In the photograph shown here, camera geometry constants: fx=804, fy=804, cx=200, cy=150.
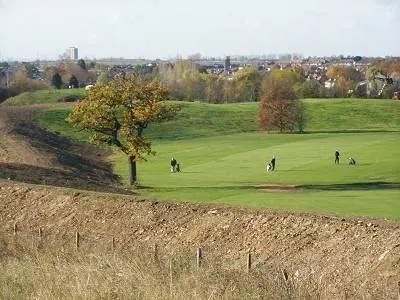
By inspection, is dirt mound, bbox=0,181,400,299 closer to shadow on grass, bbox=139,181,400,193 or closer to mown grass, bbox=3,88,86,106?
shadow on grass, bbox=139,181,400,193

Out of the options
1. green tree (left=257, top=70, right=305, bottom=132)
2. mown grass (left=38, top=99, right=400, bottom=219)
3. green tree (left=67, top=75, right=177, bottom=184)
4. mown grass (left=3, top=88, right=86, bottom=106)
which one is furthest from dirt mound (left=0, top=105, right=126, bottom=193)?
mown grass (left=3, top=88, right=86, bottom=106)

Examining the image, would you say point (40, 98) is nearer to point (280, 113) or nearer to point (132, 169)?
point (280, 113)

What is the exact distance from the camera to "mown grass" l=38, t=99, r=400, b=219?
42.2 metres

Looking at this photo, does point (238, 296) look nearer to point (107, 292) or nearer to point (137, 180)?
point (107, 292)

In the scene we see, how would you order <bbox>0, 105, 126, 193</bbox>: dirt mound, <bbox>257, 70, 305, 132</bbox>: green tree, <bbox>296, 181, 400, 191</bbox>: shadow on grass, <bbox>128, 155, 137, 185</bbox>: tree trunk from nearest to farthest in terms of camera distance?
<bbox>0, 105, 126, 193</bbox>: dirt mound
<bbox>296, 181, 400, 191</bbox>: shadow on grass
<bbox>128, 155, 137, 185</bbox>: tree trunk
<bbox>257, 70, 305, 132</bbox>: green tree

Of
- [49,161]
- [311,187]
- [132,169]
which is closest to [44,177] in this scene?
[132,169]

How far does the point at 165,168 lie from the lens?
63906mm

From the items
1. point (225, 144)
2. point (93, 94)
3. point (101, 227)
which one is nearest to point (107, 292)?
point (101, 227)

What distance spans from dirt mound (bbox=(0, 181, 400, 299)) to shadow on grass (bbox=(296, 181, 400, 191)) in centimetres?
2135

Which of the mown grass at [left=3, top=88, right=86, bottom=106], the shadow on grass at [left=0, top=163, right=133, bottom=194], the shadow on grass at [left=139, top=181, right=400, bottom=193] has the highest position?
the shadow on grass at [left=0, top=163, right=133, bottom=194]

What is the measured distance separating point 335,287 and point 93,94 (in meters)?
36.6

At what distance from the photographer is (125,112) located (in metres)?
54.5

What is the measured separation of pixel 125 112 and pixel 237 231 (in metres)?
31.1

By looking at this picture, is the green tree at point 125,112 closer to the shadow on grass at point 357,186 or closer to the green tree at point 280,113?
the shadow on grass at point 357,186
